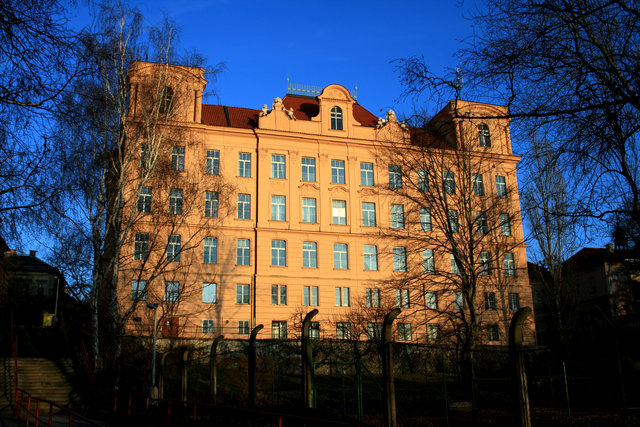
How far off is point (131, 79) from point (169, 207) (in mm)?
7423

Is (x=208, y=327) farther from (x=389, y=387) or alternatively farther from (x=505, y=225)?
(x=389, y=387)

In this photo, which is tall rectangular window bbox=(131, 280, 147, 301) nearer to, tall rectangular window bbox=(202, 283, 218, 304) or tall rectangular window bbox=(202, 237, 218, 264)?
tall rectangular window bbox=(202, 283, 218, 304)

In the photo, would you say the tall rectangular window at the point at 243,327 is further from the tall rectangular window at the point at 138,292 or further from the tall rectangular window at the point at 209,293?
the tall rectangular window at the point at 138,292

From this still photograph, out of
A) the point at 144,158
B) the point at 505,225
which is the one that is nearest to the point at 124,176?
the point at 144,158

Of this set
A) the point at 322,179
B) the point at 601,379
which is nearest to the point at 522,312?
the point at 601,379

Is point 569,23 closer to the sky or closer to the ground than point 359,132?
closer to the ground

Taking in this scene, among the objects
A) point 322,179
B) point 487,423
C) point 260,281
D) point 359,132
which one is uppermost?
point 359,132

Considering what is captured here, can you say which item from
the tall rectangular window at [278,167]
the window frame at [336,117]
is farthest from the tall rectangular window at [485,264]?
the tall rectangular window at [278,167]

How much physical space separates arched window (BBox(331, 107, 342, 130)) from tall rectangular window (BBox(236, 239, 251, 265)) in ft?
38.7

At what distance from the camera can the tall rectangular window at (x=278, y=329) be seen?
3847cm

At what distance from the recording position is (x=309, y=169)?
1687 inches

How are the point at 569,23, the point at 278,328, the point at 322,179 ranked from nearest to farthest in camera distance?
the point at 569,23, the point at 278,328, the point at 322,179

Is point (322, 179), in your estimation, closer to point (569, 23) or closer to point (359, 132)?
point (359, 132)

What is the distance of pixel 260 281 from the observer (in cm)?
3950
